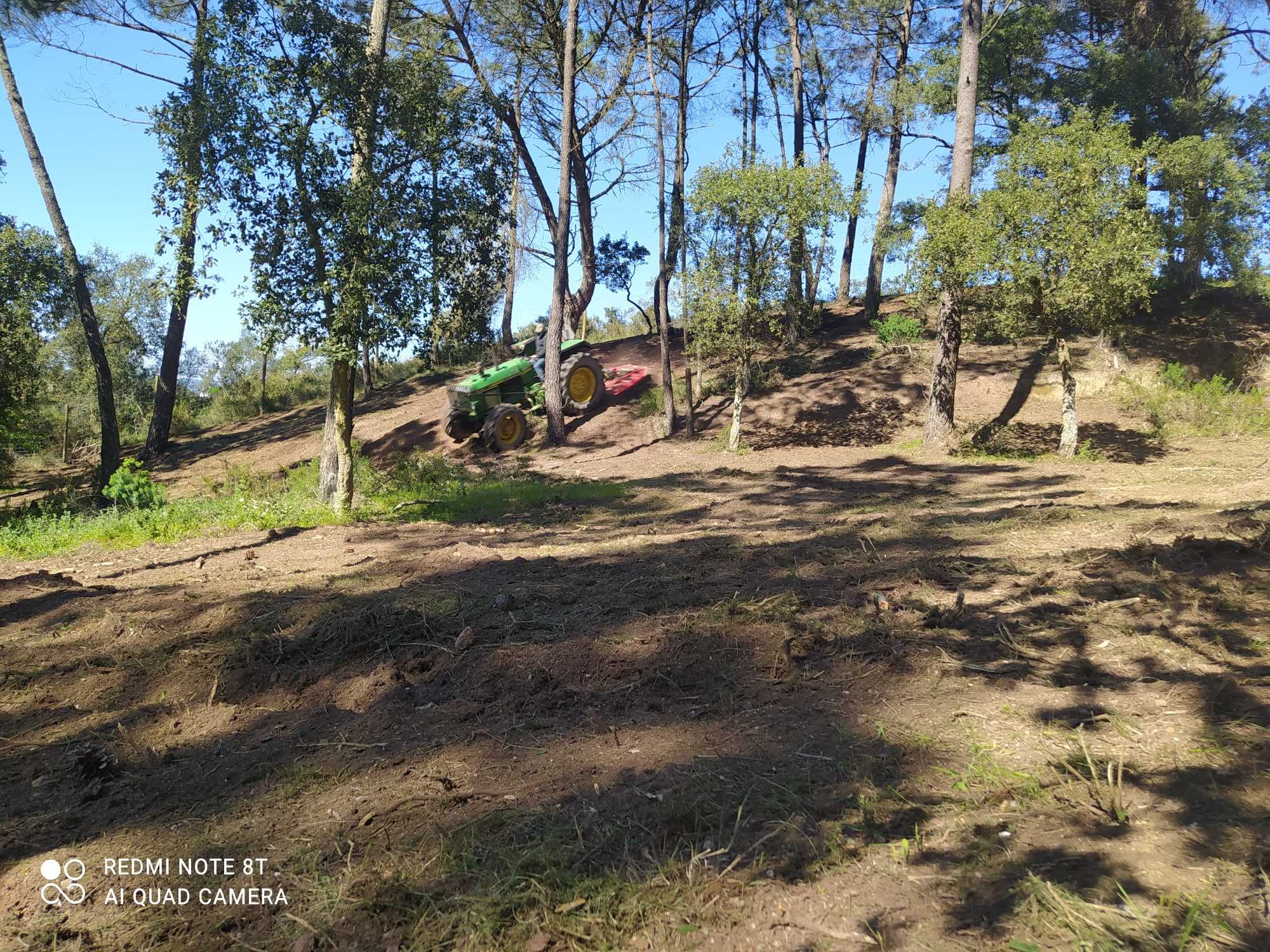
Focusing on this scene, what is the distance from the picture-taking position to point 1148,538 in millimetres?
5648

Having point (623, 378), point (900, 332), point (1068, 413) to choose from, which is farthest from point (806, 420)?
point (623, 378)

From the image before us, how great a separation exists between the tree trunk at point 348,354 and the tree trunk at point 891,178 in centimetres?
1467

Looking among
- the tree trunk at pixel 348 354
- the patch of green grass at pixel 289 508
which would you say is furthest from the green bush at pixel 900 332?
the tree trunk at pixel 348 354

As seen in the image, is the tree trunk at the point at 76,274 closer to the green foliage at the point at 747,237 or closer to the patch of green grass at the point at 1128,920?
the green foliage at the point at 747,237

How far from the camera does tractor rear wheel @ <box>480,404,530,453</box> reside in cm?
1800

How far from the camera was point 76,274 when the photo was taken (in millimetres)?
16531

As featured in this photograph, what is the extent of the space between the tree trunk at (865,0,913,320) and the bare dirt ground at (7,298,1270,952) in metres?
17.2

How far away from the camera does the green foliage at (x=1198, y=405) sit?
1434 centimetres

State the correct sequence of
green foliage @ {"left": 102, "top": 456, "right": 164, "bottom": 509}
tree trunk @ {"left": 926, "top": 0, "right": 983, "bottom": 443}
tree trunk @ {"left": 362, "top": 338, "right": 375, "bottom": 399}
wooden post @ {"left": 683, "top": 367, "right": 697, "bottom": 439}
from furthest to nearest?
tree trunk @ {"left": 362, "top": 338, "right": 375, "bottom": 399} → wooden post @ {"left": 683, "top": 367, "right": 697, "bottom": 439} → tree trunk @ {"left": 926, "top": 0, "right": 983, "bottom": 443} → green foliage @ {"left": 102, "top": 456, "right": 164, "bottom": 509}

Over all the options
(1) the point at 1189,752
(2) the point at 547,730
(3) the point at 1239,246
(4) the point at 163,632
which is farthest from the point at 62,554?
(3) the point at 1239,246

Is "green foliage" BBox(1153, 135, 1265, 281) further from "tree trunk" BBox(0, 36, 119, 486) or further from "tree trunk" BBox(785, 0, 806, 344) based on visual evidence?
"tree trunk" BBox(0, 36, 119, 486)

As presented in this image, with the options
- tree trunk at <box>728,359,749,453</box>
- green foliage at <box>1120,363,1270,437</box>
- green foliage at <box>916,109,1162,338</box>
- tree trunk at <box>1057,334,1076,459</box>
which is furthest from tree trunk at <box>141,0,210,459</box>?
green foliage at <box>1120,363,1270,437</box>

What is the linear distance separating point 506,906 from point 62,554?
8.98 m

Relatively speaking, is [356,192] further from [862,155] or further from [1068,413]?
[862,155]
